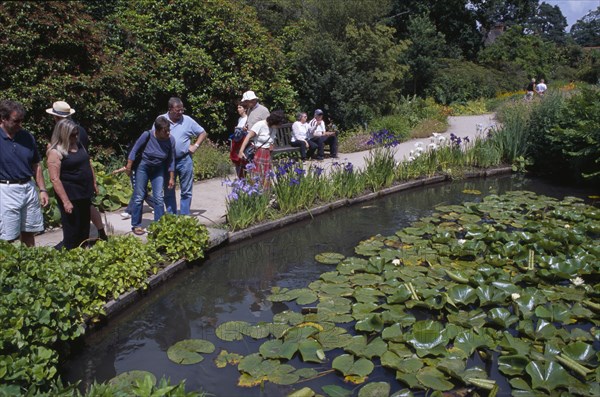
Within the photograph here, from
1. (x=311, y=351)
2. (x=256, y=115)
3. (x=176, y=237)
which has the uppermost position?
(x=256, y=115)

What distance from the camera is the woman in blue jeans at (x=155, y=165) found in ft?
20.7

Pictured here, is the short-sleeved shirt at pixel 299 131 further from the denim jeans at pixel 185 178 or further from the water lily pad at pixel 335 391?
the water lily pad at pixel 335 391

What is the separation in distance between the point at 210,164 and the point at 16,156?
5261 mm

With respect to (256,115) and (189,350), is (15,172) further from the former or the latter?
(256,115)

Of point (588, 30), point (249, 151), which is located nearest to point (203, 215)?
point (249, 151)

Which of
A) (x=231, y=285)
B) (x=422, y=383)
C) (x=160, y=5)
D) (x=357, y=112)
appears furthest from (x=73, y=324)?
(x=357, y=112)

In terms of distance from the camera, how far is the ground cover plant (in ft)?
11.2

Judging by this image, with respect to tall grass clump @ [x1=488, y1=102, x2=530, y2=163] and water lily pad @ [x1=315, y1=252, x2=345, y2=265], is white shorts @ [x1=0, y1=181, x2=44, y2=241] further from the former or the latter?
tall grass clump @ [x1=488, y1=102, x2=530, y2=163]

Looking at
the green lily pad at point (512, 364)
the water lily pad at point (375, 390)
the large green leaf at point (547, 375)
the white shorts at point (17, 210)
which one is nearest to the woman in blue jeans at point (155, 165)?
the white shorts at point (17, 210)

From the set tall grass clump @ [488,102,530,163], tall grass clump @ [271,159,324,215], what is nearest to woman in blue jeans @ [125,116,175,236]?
tall grass clump @ [271,159,324,215]

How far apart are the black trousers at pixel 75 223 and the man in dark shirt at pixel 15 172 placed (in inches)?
12.7

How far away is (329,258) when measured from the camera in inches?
251

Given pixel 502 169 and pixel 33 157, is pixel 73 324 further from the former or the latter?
pixel 502 169

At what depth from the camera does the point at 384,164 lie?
9.52 m
